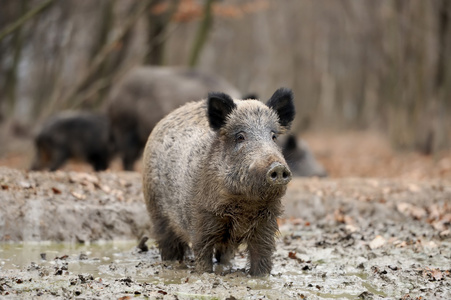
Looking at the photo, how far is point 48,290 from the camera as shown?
16.0 feet

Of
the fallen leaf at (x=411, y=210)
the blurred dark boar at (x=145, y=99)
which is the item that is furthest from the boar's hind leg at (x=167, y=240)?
the blurred dark boar at (x=145, y=99)

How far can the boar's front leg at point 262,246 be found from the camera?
5988 mm

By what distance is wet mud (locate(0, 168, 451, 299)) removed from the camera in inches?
207

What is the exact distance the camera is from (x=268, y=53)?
46344mm

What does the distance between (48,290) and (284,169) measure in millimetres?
2127

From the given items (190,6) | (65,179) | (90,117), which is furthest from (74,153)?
(65,179)

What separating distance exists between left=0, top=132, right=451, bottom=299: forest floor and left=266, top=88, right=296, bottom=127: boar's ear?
1.56 metres

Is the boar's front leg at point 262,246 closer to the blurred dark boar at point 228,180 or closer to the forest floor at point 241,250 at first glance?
the blurred dark boar at point 228,180

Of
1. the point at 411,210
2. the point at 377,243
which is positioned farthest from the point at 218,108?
the point at 411,210

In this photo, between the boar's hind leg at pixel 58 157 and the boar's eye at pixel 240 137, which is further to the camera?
the boar's hind leg at pixel 58 157

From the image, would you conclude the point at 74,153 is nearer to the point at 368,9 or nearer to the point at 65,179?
the point at 65,179

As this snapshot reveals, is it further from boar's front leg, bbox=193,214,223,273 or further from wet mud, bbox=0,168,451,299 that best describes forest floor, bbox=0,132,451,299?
boar's front leg, bbox=193,214,223,273

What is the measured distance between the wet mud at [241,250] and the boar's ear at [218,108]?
1.48 meters

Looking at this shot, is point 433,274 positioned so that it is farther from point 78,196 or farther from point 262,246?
point 78,196
